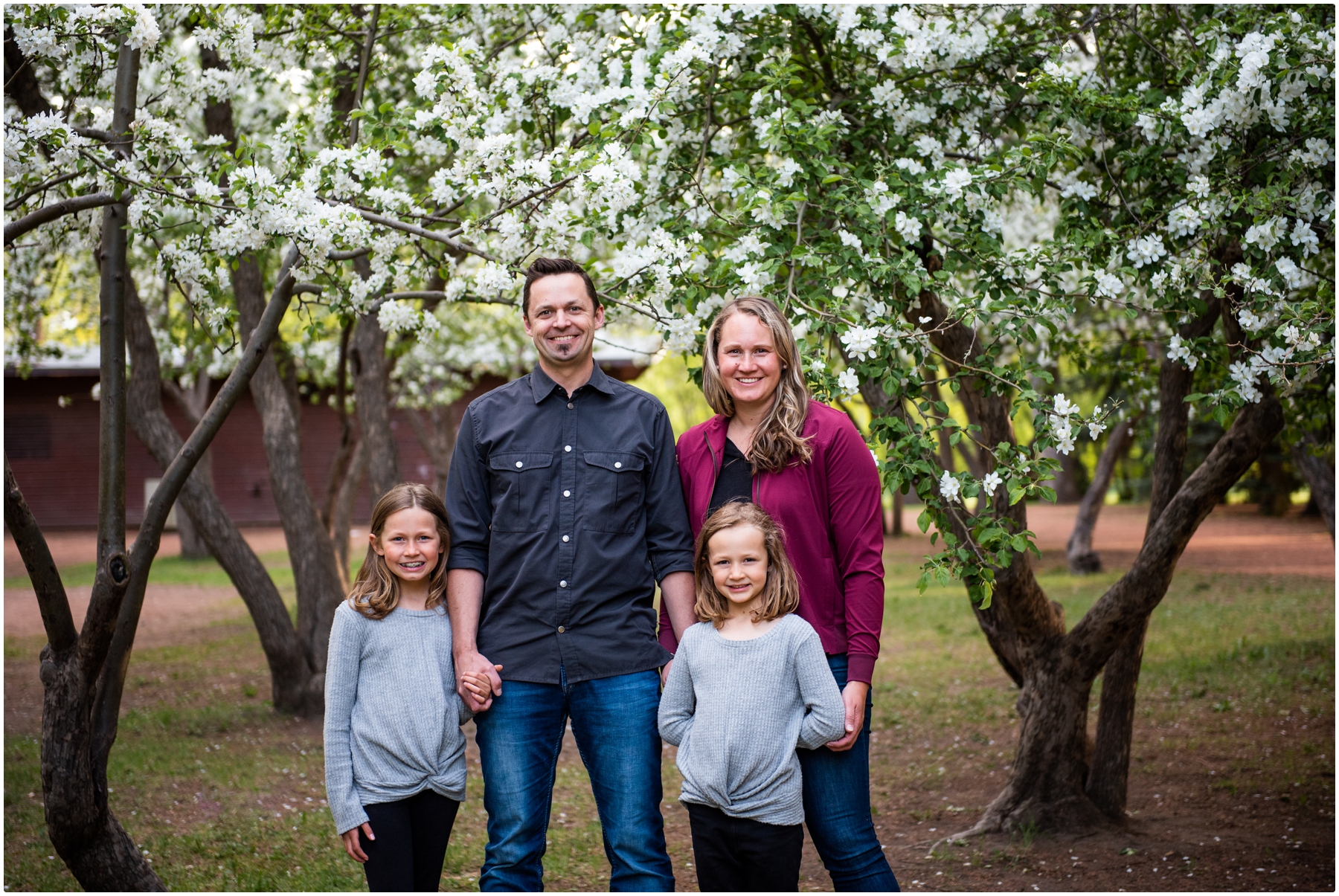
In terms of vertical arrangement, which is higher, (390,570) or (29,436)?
(29,436)

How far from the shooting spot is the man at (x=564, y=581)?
292 cm

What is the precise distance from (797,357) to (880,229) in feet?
3.84

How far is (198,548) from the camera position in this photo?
19.8m

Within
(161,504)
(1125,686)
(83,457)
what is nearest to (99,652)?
(161,504)

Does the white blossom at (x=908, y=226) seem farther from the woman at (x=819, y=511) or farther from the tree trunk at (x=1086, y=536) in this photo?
the tree trunk at (x=1086, y=536)

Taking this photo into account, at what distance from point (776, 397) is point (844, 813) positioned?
106 cm

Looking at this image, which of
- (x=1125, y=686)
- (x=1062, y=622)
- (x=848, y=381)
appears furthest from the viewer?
(x=1125, y=686)

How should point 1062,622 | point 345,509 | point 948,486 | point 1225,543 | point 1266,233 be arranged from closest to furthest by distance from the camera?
point 948,486
point 1266,233
point 1062,622
point 345,509
point 1225,543

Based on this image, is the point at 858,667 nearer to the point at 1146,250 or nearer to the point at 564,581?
the point at 564,581

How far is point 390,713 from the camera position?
2.97m

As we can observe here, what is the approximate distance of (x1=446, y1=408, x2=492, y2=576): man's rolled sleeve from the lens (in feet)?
9.95

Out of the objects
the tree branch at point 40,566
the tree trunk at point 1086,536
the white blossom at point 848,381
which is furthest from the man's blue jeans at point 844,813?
the tree trunk at point 1086,536

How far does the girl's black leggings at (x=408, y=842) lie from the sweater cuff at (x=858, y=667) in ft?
3.58

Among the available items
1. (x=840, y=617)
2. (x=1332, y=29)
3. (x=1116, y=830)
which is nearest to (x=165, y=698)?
(x=1116, y=830)
